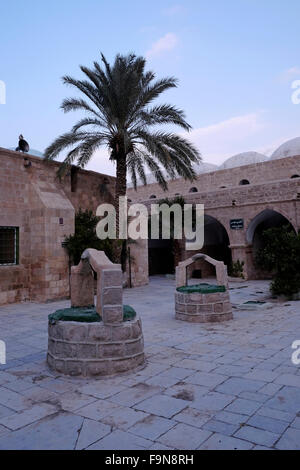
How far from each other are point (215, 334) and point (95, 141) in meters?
7.58

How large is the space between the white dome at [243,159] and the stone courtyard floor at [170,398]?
2500 centimetres

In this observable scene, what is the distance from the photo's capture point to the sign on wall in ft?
53.1

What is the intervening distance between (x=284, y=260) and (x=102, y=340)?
7.40 metres

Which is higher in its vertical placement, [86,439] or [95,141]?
[95,141]

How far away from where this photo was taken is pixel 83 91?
1132 centimetres

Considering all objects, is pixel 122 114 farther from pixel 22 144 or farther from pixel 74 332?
pixel 74 332

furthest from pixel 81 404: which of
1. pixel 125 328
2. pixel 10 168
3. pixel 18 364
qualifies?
pixel 10 168

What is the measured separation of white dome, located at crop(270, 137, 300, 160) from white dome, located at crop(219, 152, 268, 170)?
8.52ft

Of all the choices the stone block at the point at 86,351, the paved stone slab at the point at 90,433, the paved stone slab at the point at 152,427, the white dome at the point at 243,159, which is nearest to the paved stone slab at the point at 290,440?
the paved stone slab at the point at 152,427

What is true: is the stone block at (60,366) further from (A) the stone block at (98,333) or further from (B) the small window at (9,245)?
(B) the small window at (9,245)

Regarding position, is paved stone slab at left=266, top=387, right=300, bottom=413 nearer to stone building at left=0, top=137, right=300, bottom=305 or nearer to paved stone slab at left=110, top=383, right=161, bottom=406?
paved stone slab at left=110, top=383, right=161, bottom=406

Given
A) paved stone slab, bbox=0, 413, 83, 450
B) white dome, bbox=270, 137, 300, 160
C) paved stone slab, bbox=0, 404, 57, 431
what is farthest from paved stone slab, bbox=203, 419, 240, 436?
white dome, bbox=270, 137, 300, 160

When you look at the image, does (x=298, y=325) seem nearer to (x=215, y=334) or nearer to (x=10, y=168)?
(x=215, y=334)
